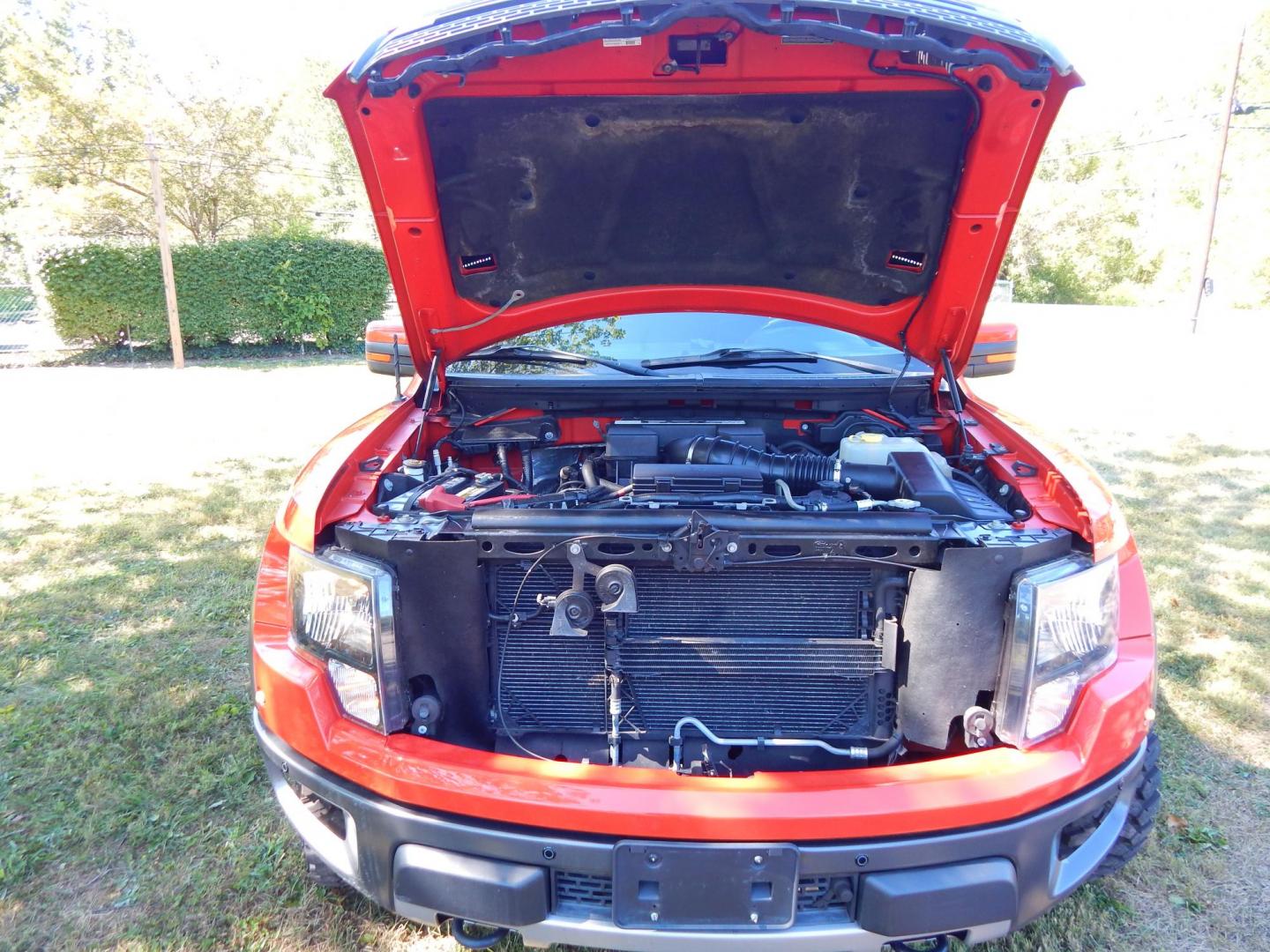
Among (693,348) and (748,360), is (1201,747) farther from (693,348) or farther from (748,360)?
(693,348)

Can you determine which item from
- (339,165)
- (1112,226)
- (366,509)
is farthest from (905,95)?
(1112,226)

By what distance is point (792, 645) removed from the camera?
1.86 m

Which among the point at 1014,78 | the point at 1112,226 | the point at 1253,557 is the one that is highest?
the point at 1112,226

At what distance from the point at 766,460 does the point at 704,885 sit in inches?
47.0

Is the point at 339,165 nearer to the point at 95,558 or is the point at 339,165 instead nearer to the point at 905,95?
the point at 95,558

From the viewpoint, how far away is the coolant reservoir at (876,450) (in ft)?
7.41

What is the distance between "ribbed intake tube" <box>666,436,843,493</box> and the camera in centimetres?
219

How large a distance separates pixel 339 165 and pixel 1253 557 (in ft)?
102

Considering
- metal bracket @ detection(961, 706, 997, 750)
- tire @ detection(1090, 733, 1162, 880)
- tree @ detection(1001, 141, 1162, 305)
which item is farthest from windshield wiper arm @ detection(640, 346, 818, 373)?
tree @ detection(1001, 141, 1162, 305)

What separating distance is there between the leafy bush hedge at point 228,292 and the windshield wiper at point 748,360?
43.9 ft

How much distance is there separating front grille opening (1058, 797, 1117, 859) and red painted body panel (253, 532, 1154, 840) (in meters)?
0.11

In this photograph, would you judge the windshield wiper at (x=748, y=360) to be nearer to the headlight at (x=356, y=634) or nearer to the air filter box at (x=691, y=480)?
the air filter box at (x=691, y=480)

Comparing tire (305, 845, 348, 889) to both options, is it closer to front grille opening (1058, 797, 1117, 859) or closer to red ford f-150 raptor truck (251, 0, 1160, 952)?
red ford f-150 raptor truck (251, 0, 1160, 952)

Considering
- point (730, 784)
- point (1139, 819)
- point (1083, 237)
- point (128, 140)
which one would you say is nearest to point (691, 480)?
point (730, 784)
